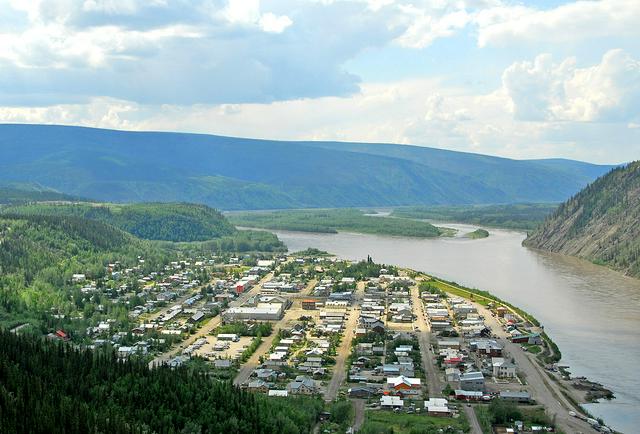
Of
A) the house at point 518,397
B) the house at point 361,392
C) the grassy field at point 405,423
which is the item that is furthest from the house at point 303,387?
the house at point 518,397

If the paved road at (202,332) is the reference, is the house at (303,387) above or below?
above

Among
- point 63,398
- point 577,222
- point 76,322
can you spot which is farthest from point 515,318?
point 577,222

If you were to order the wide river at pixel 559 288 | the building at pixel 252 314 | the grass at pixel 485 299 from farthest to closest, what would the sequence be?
the building at pixel 252 314 < the grass at pixel 485 299 < the wide river at pixel 559 288

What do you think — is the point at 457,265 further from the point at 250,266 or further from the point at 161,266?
the point at 161,266

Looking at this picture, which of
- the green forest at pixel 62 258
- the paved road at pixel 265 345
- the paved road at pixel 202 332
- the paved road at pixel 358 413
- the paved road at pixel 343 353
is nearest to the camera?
the paved road at pixel 358 413

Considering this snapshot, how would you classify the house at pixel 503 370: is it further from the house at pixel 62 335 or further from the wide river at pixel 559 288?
the house at pixel 62 335

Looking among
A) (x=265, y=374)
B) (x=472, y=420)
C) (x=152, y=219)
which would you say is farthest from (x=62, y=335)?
(x=152, y=219)

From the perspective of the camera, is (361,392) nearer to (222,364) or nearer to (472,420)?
(472,420)

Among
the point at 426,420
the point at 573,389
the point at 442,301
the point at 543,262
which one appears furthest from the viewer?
the point at 543,262
